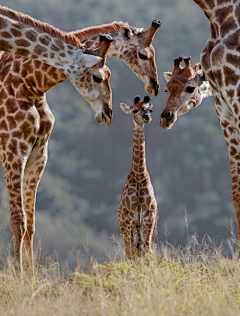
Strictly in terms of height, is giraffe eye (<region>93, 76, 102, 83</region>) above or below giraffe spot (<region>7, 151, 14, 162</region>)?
above

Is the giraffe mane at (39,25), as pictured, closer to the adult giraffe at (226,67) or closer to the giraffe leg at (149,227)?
the adult giraffe at (226,67)

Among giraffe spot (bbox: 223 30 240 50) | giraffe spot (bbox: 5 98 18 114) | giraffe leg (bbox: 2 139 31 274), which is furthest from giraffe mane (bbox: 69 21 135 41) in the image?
giraffe spot (bbox: 223 30 240 50)

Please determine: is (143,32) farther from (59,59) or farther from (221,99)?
(221,99)

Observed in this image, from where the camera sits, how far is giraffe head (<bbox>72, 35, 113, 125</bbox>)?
612 cm

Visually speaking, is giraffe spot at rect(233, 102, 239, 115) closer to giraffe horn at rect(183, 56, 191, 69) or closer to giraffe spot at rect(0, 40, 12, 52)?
giraffe horn at rect(183, 56, 191, 69)

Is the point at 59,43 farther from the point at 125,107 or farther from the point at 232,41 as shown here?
the point at 125,107

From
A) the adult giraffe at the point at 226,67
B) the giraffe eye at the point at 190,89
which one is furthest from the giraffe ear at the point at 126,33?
the adult giraffe at the point at 226,67

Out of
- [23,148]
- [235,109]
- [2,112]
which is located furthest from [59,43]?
[235,109]

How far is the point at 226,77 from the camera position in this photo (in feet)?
15.2

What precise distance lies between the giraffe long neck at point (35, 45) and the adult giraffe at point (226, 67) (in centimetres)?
216

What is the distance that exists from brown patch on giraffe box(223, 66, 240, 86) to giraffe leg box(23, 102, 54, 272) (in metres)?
3.18

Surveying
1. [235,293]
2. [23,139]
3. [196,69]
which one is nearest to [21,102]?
[23,139]

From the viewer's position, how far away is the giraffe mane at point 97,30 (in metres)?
7.39

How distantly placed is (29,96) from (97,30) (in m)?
2.27
